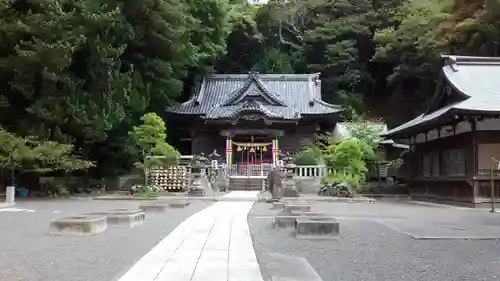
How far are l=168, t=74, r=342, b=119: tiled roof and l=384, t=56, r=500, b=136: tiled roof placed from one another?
12.6 metres

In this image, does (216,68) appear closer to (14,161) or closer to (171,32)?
(171,32)

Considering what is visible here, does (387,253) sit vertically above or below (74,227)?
below

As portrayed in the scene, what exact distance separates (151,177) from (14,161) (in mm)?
7993

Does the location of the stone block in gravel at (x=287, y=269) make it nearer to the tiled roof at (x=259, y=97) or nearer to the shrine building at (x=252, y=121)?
the shrine building at (x=252, y=121)

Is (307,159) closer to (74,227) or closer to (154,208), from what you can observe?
(154,208)

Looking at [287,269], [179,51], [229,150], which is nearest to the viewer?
[287,269]

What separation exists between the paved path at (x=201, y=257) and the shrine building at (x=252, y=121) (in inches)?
942

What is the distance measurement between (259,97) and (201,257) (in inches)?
1210

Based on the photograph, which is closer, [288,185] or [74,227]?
[74,227]

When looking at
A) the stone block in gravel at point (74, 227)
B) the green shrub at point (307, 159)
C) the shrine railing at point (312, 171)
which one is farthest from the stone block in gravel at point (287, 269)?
the green shrub at point (307, 159)

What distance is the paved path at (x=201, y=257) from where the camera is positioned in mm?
6180

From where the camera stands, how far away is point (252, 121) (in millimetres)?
35844

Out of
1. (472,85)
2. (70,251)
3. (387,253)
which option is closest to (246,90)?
(472,85)

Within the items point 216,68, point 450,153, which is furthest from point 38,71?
point 216,68
